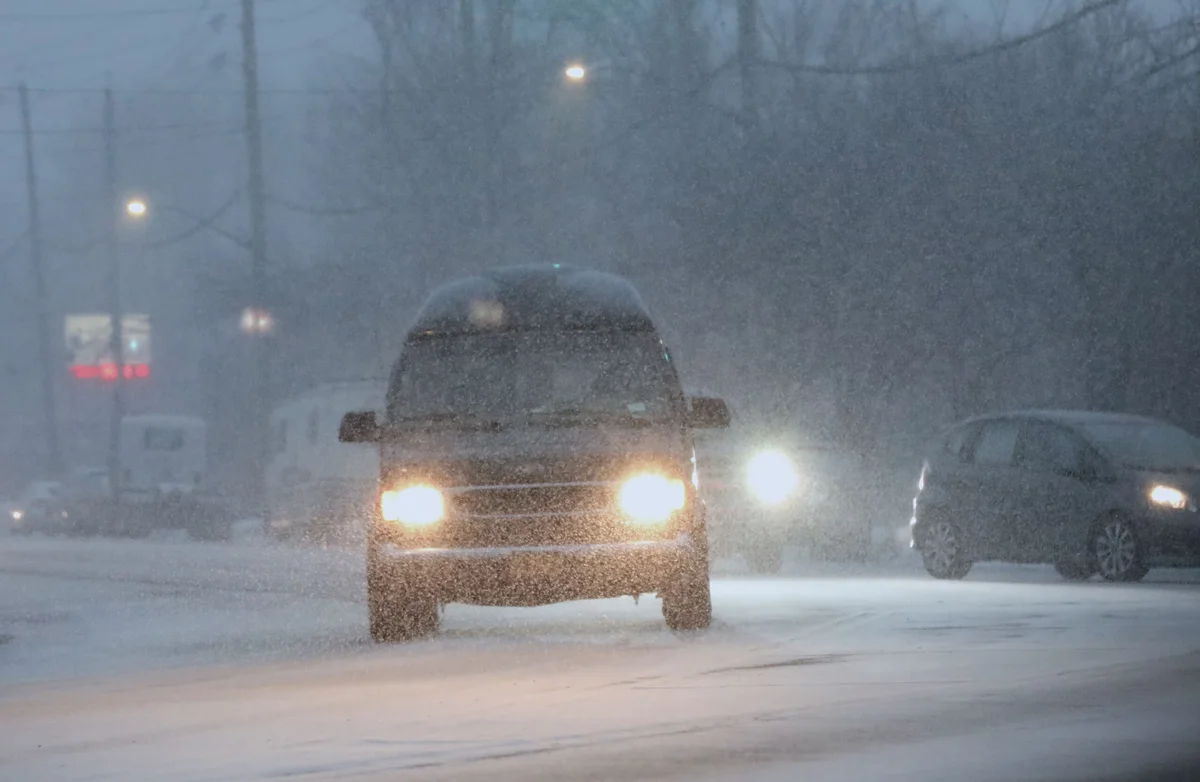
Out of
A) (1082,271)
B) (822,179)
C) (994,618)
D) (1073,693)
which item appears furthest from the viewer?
(822,179)

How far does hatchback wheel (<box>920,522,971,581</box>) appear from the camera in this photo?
21.7 m

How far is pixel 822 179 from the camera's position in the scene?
3444cm

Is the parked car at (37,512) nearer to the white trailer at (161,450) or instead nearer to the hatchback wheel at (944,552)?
the white trailer at (161,450)

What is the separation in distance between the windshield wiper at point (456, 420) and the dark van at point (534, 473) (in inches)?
0.5

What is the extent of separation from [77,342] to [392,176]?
15039 millimetres

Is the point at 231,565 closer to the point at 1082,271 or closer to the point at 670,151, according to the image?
the point at 1082,271

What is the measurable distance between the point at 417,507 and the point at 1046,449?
368 inches

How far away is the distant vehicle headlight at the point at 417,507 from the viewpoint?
1391cm

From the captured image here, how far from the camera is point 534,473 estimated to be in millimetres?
13914

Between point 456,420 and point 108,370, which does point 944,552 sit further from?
point 108,370

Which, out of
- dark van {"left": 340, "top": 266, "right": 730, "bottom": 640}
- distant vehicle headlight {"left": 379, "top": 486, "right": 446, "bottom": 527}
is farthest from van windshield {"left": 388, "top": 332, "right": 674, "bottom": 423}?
distant vehicle headlight {"left": 379, "top": 486, "right": 446, "bottom": 527}

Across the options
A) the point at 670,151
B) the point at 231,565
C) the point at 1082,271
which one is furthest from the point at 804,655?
the point at 670,151

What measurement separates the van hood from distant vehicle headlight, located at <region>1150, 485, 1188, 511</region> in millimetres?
7569

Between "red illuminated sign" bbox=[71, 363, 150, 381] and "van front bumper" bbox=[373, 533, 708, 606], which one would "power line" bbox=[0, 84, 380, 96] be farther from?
"van front bumper" bbox=[373, 533, 708, 606]
